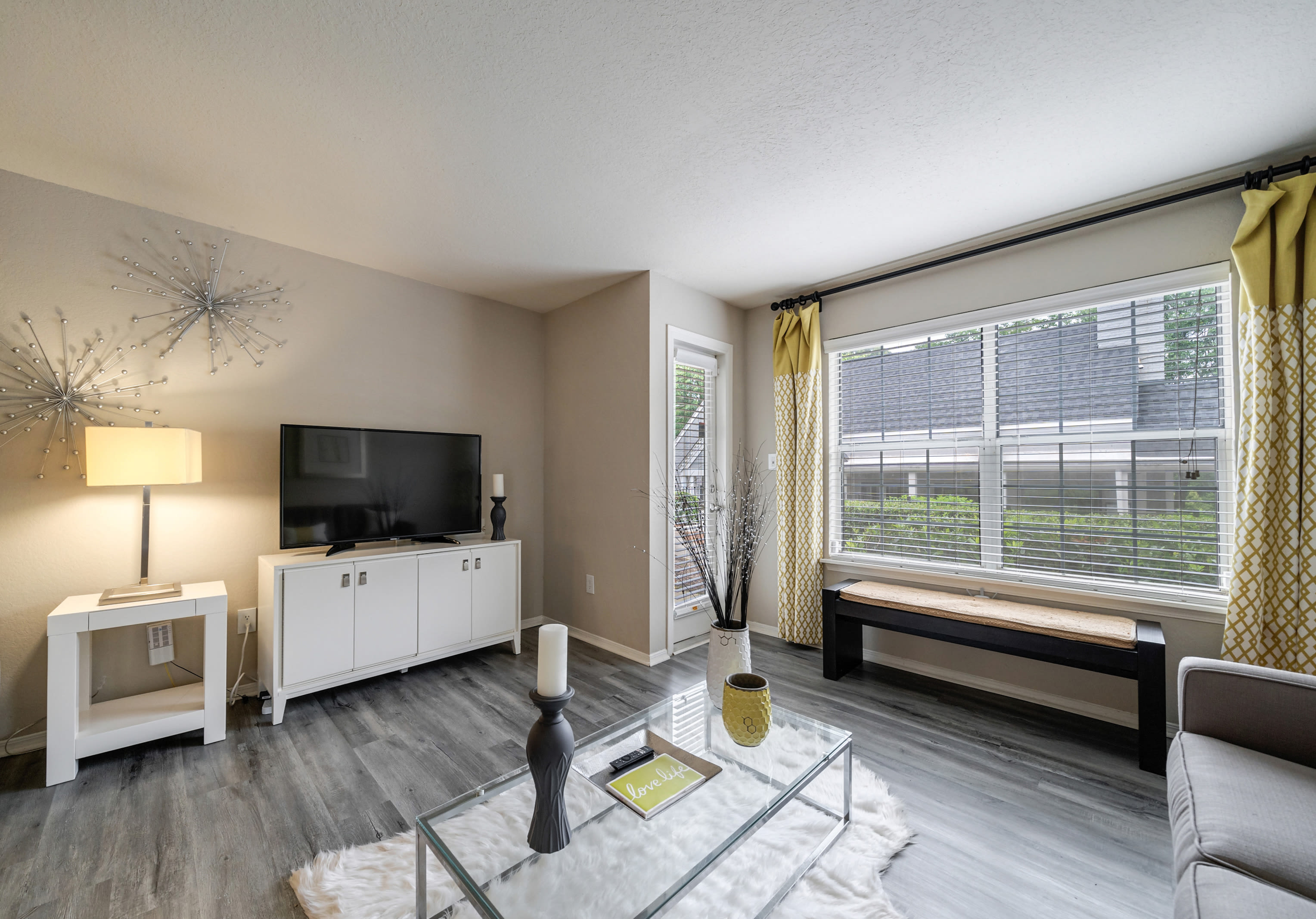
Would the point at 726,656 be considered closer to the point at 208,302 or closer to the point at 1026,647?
the point at 1026,647

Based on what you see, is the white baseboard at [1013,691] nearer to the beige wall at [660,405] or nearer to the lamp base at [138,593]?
the beige wall at [660,405]

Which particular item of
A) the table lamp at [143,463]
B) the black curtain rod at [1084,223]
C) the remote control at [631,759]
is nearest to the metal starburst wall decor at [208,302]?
the table lamp at [143,463]

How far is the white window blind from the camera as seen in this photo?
346 cm

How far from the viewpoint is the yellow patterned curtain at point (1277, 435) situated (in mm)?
1975

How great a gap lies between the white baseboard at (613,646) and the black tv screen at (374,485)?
986mm

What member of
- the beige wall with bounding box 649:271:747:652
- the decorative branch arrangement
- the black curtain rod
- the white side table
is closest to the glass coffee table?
the decorative branch arrangement

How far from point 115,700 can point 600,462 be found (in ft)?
8.63

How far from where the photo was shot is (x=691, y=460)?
3.66 meters

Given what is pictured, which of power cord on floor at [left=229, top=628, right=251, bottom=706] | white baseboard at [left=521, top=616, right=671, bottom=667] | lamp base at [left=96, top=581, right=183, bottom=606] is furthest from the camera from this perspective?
white baseboard at [left=521, top=616, right=671, bottom=667]

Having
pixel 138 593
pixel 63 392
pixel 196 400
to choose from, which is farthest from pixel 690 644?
Answer: pixel 63 392

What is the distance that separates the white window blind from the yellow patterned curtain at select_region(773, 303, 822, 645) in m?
0.51

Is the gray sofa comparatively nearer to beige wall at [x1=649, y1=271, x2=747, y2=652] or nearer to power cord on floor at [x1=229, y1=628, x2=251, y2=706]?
beige wall at [x1=649, y1=271, x2=747, y2=652]

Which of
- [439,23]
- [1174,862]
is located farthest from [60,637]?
[1174,862]

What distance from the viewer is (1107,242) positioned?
2.50 metres
